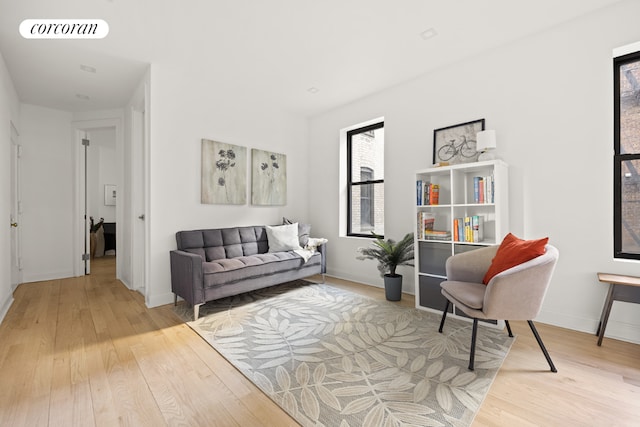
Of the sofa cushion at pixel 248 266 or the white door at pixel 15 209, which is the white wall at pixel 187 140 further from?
the white door at pixel 15 209

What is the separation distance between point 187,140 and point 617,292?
14.3 ft

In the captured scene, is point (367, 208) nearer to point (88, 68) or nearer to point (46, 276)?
point (88, 68)

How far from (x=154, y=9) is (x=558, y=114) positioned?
11.8 feet

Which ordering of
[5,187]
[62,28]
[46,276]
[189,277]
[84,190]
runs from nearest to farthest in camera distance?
1. [62,28]
2. [189,277]
3. [5,187]
4. [46,276]
5. [84,190]

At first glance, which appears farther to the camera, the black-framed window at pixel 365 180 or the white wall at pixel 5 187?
the black-framed window at pixel 365 180

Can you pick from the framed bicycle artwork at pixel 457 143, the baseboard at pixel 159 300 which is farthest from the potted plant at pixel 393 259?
the baseboard at pixel 159 300

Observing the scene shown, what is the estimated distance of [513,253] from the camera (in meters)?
2.08

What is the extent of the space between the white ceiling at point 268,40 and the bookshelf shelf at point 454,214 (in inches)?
49.7

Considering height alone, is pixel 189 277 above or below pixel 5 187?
below

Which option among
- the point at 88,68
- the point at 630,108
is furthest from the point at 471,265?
the point at 88,68

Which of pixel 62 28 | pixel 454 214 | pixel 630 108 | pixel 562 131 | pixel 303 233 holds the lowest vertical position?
pixel 303 233

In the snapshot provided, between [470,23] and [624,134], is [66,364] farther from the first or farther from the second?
[624,134]

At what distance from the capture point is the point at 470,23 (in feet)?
8.32

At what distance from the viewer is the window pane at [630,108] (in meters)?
2.32
